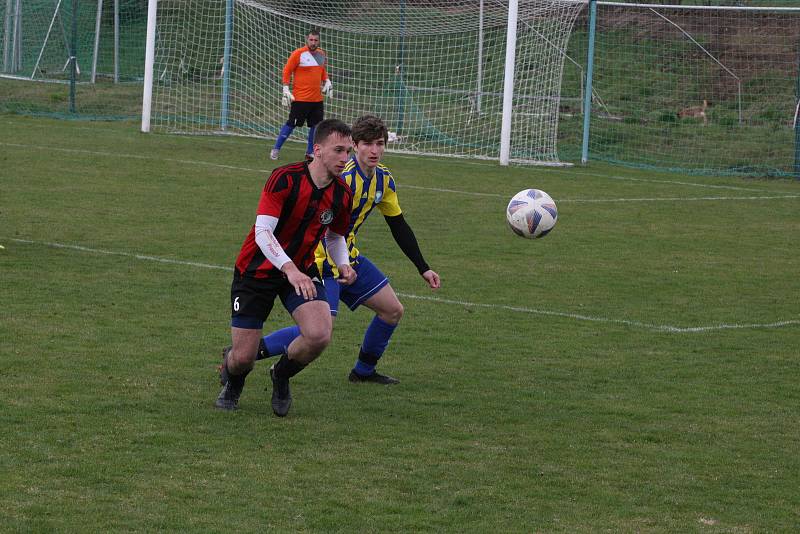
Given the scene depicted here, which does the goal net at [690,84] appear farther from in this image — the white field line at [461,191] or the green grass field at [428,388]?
the green grass field at [428,388]

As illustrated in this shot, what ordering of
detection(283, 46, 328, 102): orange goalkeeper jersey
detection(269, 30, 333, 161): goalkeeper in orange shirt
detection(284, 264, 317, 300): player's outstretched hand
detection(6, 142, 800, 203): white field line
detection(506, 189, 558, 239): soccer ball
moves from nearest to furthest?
detection(284, 264, 317, 300): player's outstretched hand < detection(506, 189, 558, 239): soccer ball < detection(6, 142, 800, 203): white field line < detection(269, 30, 333, 161): goalkeeper in orange shirt < detection(283, 46, 328, 102): orange goalkeeper jersey

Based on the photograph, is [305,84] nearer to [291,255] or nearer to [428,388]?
[428,388]

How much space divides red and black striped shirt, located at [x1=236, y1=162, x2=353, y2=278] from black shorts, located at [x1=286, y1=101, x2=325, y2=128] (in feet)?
46.1

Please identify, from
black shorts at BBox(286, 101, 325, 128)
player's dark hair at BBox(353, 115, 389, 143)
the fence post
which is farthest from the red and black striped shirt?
the fence post

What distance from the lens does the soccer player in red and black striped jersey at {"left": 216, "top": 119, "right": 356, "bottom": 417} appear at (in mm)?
6035

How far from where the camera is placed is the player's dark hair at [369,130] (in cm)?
689

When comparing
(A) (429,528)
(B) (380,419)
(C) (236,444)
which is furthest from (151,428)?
(A) (429,528)

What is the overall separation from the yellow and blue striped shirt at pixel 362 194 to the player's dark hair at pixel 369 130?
0.25 meters

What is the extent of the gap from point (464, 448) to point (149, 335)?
2.93m

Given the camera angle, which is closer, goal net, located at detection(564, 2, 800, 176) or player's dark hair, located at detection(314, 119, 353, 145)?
player's dark hair, located at detection(314, 119, 353, 145)

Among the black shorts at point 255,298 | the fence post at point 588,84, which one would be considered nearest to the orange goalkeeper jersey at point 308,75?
the fence post at point 588,84

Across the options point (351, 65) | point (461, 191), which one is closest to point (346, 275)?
point (461, 191)

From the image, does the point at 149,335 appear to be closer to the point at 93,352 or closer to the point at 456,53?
the point at 93,352

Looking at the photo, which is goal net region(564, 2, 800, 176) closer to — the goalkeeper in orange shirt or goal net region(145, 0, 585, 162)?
goal net region(145, 0, 585, 162)
